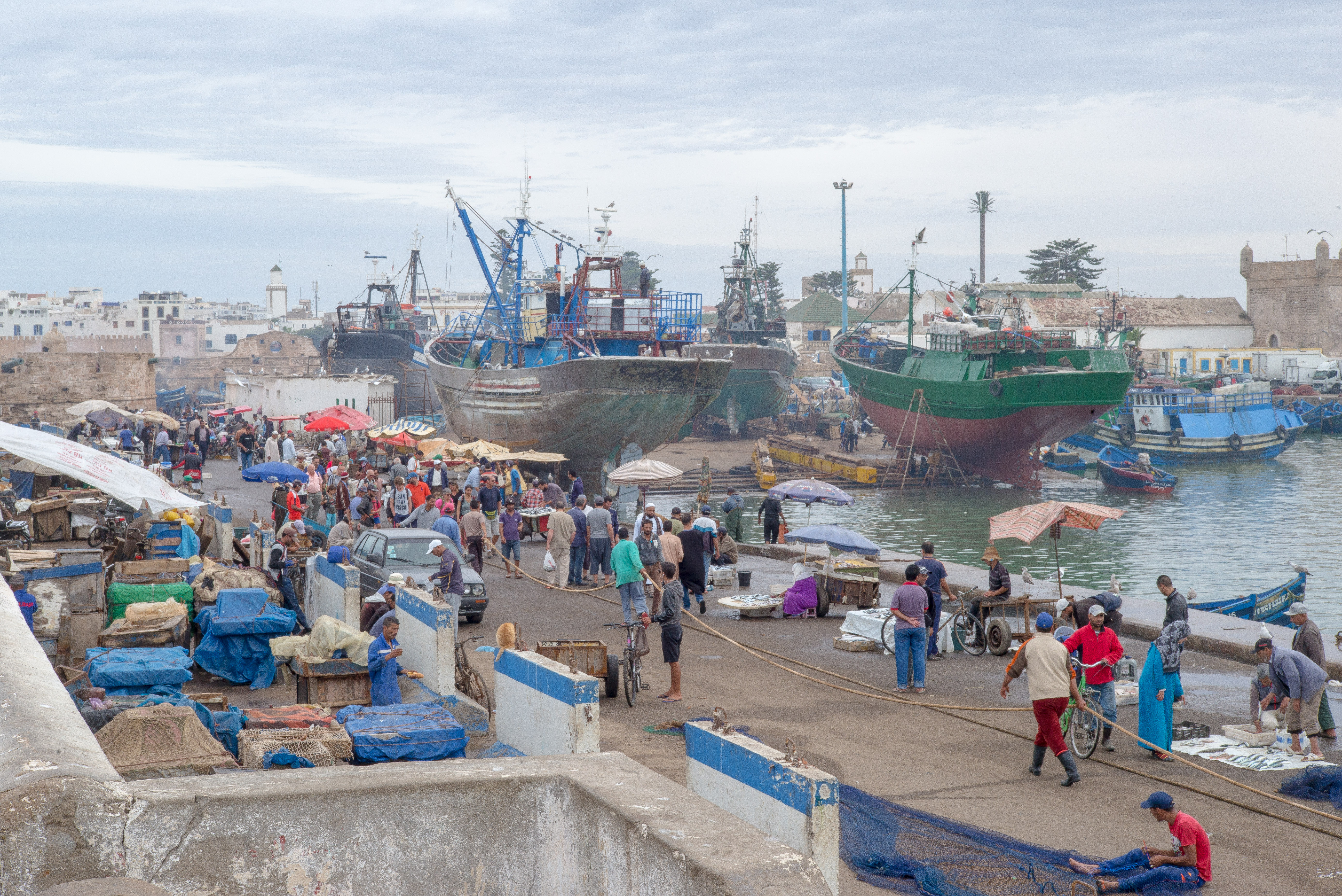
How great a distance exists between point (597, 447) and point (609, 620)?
22.4 metres

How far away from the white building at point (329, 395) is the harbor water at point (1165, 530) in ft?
57.0

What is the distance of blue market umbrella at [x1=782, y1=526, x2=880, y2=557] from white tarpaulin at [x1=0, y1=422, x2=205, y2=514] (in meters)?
9.11

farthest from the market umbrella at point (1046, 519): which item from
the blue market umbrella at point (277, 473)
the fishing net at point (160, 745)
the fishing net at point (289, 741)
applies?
the blue market umbrella at point (277, 473)

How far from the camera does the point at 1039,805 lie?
838 cm

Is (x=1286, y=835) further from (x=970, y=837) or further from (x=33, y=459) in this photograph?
(x=33, y=459)

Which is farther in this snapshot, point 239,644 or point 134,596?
point 134,596

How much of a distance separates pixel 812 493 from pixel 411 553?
25.2ft

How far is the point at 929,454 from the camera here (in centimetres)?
4875

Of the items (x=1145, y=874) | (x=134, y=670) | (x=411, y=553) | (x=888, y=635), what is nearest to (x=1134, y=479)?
(x=888, y=635)

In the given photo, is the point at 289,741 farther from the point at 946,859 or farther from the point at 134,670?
the point at 946,859

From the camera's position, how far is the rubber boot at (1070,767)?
8.74 m

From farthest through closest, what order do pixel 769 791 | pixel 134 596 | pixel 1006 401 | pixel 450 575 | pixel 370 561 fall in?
pixel 1006 401 < pixel 370 561 < pixel 450 575 < pixel 134 596 < pixel 769 791

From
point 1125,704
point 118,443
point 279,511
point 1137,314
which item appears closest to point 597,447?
point 118,443

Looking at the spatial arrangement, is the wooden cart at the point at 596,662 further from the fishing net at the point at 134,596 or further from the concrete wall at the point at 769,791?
the concrete wall at the point at 769,791
